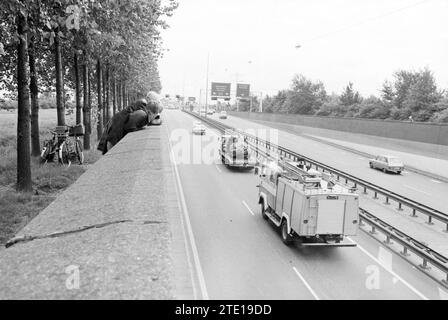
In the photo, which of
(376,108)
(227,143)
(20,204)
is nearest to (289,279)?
(20,204)

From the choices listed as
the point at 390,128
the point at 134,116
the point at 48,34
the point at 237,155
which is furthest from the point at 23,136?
the point at 390,128

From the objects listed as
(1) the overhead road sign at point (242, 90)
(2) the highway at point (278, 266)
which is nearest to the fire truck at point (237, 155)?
(2) the highway at point (278, 266)

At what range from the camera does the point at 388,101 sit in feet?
265

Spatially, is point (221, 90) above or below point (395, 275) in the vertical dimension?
above

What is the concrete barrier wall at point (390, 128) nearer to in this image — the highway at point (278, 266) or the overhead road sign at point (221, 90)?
the overhead road sign at point (221, 90)

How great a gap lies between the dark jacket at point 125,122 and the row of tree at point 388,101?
52.3 m

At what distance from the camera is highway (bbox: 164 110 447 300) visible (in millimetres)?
10164

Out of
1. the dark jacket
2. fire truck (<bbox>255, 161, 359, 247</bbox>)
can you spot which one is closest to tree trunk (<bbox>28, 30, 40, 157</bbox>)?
the dark jacket

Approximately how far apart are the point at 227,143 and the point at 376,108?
188ft

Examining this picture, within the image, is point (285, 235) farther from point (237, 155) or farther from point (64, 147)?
point (237, 155)

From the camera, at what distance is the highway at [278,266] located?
10.2m

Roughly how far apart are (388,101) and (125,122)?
7354 cm
